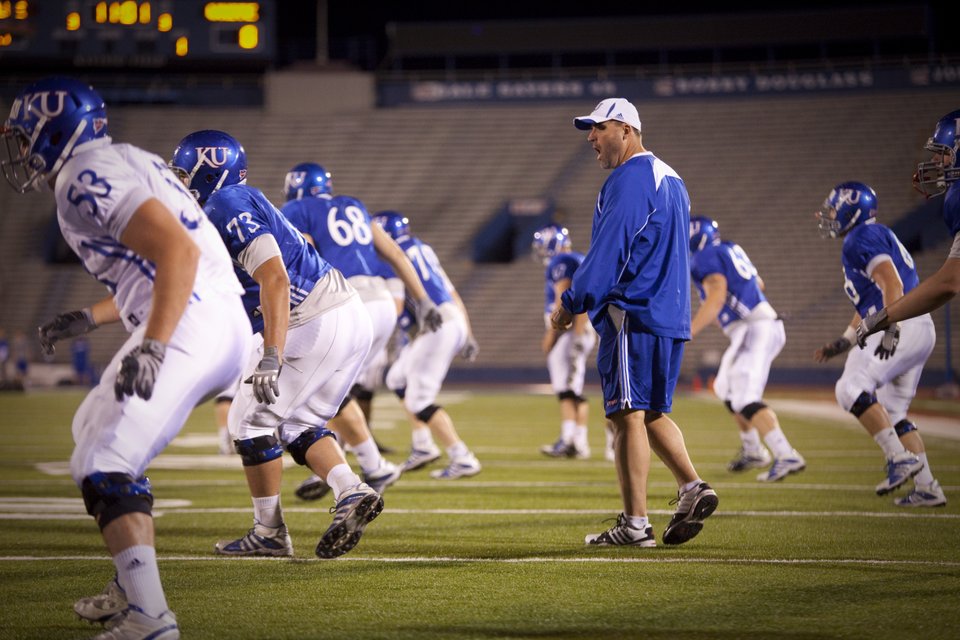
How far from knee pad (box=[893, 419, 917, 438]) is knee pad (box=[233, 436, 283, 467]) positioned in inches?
167

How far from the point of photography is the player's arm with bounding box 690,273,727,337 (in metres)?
8.12

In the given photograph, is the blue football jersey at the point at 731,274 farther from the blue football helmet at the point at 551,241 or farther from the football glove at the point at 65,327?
the football glove at the point at 65,327

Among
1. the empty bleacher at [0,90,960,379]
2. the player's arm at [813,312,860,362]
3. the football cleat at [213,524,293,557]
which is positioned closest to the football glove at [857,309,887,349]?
the player's arm at [813,312,860,362]

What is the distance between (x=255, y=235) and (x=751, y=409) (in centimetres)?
536

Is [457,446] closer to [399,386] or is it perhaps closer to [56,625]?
[399,386]

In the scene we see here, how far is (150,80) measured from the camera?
107 ft

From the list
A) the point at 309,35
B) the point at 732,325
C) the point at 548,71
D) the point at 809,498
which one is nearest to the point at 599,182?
the point at 548,71

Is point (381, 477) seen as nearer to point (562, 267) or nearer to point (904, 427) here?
point (904, 427)

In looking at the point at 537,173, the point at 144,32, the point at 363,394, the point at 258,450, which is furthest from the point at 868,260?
the point at 537,173

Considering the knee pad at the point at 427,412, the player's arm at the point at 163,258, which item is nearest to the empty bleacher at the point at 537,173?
Answer: the knee pad at the point at 427,412

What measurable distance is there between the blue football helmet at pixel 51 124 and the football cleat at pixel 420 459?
565 centimetres

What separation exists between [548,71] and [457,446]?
83.0 feet

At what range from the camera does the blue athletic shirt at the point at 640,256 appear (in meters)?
5.01

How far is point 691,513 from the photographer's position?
16.6 ft
